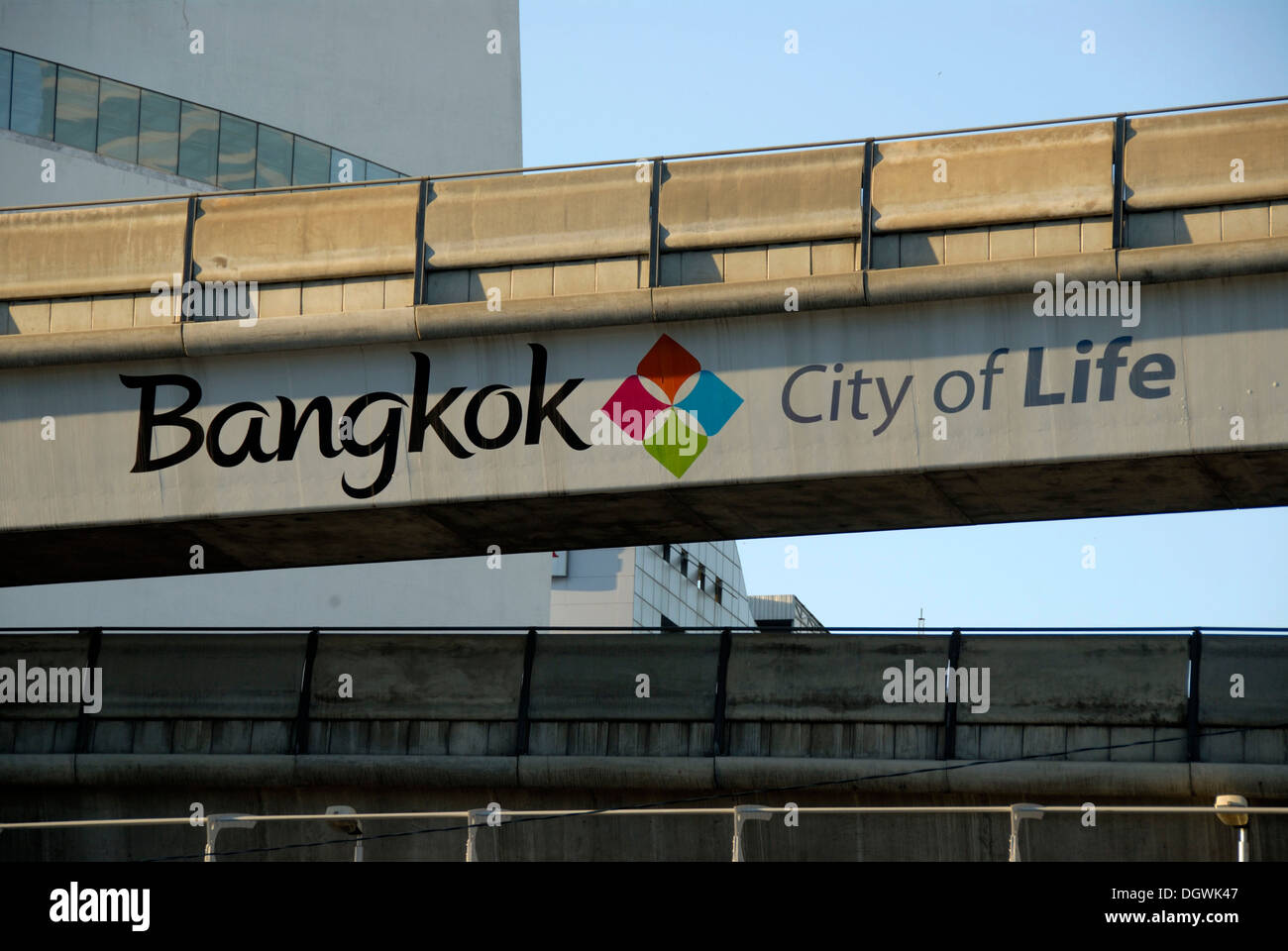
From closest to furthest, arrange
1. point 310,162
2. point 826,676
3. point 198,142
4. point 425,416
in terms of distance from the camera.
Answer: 1. point 425,416
2. point 826,676
3. point 198,142
4. point 310,162

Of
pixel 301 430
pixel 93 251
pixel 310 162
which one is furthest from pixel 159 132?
pixel 301 430

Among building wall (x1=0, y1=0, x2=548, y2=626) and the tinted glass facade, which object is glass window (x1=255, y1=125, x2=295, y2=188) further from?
building wall (x1=0, y1=0, x2=548, y2=626)

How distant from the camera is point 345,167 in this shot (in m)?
46.3

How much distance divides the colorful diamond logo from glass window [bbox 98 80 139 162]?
28.9 m

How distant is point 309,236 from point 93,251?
270 centimetres

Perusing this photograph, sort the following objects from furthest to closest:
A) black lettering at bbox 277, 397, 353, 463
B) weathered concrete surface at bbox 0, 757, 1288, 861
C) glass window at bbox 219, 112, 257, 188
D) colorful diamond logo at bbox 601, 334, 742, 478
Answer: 1. glass window at bbox 219, 112, 257, 188
2. black lettering at bbox 277, 397, 353, 463
3. weathered concrete surface at bbox 0, 757, 1288, 861
4. colorful diamond logo at bbox 601, 334, 742, 478

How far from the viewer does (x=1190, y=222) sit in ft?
52.5

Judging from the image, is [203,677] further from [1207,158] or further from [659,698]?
[1207,158]

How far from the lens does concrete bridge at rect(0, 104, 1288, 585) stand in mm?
15820

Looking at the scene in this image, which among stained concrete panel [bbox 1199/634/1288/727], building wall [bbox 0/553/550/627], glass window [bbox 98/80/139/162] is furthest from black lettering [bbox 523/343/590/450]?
glass window [bbox 98/80/139/162]

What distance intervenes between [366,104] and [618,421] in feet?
108

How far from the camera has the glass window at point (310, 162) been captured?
45.2 m

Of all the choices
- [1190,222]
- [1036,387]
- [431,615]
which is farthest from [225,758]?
[431,615]
